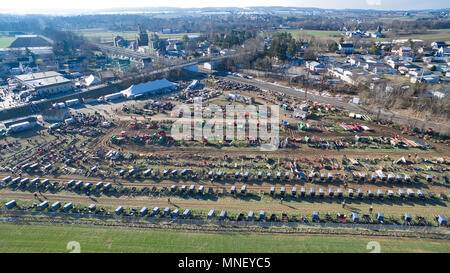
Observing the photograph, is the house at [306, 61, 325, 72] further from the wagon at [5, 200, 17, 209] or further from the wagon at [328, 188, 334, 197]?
the wagon at [5, 200, 17, 209]

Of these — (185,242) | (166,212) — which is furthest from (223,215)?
(166,212)

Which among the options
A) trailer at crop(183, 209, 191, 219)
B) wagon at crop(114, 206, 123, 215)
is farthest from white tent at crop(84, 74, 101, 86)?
trailer at crop(183, 209, 191, 219)

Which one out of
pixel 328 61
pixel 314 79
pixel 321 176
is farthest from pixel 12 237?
pixel 328 61

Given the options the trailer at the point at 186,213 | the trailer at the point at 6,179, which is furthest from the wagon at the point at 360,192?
the trailer at the point at 6,179

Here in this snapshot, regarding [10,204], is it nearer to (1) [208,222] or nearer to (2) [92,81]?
(1) [208,222]

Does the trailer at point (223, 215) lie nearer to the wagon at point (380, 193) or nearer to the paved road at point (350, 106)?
the wagon at point (380, 193)
